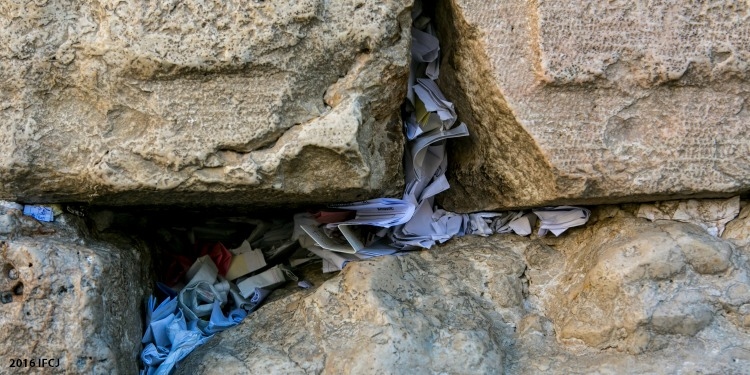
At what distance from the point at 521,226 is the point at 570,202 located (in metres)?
0.17

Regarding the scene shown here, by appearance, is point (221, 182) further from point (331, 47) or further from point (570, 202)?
point (570, 202)

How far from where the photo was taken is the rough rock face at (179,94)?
1.49 m

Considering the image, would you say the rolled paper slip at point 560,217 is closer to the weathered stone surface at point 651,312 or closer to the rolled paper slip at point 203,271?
the weathered stone surface at point 651,312

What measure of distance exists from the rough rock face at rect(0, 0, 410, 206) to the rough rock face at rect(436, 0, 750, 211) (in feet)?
0.91

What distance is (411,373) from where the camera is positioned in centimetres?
149

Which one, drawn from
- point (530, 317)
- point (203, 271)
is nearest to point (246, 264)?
point (203, 271)

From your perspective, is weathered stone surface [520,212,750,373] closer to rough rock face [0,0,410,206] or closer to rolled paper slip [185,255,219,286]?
rough rock face [0,0,410,206]

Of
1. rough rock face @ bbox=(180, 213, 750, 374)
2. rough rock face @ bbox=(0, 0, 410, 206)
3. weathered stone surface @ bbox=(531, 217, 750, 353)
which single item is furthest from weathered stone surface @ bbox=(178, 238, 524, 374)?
rough rock face @ bbox=(0, 0, 410, 206)

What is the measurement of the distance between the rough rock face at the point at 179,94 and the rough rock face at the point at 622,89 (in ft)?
0.91

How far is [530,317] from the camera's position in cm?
167

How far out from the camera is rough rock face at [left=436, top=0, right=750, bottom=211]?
1.56 metres

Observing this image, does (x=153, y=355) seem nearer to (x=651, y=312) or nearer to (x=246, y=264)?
(x=246, y=264)

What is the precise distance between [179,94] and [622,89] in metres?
0.90

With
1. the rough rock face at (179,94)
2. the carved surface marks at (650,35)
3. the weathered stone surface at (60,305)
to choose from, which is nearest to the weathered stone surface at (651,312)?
the carved surface marks at (650,35)
